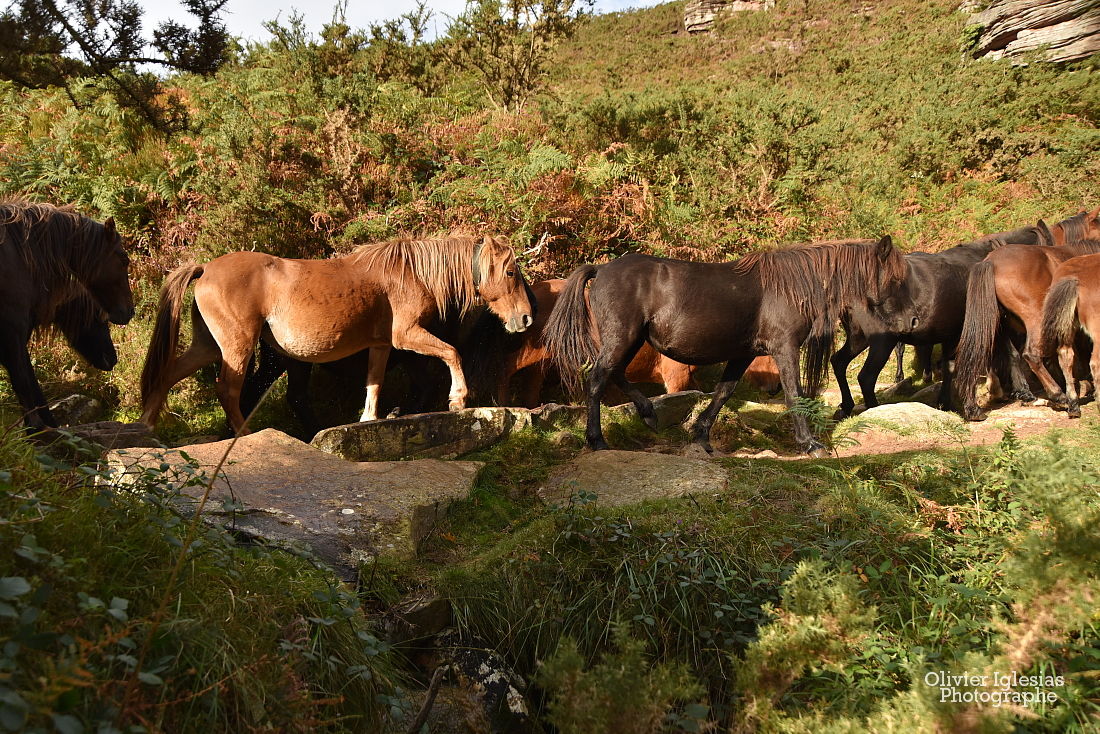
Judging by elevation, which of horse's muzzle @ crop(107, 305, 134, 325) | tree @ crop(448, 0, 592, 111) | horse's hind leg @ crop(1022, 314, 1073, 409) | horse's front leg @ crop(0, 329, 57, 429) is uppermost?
tree @ crop(448, 0, 592, 111)

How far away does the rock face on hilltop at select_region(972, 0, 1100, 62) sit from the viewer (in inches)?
817

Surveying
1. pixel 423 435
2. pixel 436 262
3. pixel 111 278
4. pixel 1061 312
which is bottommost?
pixel 1061 312

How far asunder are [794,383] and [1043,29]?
23.3m

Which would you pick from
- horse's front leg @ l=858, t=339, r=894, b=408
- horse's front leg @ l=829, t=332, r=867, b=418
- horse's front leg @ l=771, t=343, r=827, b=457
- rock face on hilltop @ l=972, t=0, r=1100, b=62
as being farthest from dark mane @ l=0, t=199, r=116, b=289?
rock face on hilltop @ l=972, t=0, r=1100, b=62

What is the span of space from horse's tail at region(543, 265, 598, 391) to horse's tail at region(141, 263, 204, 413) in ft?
10.9

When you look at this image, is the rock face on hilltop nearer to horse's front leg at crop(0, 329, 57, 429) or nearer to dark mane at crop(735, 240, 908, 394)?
dark mane at crop(735, 240, 908, 394)

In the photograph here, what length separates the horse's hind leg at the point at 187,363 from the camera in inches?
239

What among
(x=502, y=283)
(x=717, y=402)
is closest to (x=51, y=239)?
(x=502, y=283)

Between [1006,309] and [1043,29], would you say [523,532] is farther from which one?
[1043,29]

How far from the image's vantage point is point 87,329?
5.78 metres

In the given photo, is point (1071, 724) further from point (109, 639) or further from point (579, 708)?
point (109, 639)

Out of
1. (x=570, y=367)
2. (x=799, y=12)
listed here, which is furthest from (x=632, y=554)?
(x=799, y=12)

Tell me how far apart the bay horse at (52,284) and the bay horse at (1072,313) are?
30.9ft

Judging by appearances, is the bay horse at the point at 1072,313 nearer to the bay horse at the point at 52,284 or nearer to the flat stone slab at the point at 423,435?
the flat stone slab at the point at 423,435
